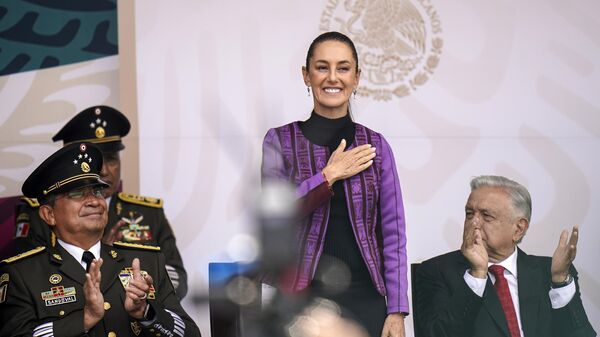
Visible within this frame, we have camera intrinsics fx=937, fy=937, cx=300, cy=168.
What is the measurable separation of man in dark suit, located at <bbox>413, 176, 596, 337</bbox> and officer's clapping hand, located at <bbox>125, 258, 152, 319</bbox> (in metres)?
1.30

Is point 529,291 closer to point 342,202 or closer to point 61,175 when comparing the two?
point 342,202

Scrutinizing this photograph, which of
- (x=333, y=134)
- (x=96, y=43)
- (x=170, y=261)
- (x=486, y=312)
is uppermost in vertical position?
(x=96, y=43)

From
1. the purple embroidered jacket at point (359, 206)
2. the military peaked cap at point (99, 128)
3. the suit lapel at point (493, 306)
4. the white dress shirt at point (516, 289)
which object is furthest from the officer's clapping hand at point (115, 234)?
the white dress shirt at point (516, 289)

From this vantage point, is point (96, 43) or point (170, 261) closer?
point (170, 261)

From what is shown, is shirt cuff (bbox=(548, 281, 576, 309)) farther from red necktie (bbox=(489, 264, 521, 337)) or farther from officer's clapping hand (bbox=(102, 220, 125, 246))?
officer's clapping hand (bbox=(102, 220, 125, 246))

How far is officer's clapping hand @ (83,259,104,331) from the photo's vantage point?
3027mm

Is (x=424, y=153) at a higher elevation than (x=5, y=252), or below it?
higher

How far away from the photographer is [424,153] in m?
5.09

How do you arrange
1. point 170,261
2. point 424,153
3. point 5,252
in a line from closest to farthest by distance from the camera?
point 170,261
point 5,252
point 424,153

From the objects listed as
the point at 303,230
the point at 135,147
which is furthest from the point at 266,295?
the point at 135,147

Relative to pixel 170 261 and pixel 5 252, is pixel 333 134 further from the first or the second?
pixel 5 252

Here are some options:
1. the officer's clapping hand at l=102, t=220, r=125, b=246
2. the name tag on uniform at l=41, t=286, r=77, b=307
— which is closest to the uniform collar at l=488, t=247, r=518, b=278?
the officer's clapping hand at l=102, t=220, r=125, b=246

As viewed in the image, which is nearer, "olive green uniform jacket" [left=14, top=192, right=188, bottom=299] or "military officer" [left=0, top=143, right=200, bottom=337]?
"military officer" [left=0, top=143, right=200, bottom=337]

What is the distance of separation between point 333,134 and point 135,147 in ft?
6.53
